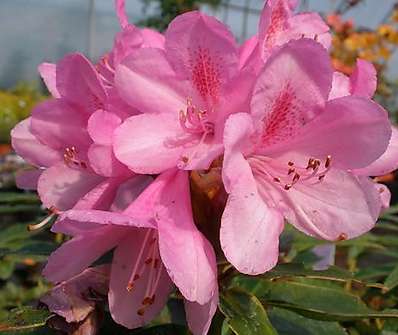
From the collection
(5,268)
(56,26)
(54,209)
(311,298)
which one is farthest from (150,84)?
(56,26)

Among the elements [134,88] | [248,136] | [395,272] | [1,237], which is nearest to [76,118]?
[134,88]

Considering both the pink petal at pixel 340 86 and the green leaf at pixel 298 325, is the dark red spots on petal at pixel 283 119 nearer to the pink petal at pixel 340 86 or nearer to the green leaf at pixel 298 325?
the pink petal at pixel 340 86

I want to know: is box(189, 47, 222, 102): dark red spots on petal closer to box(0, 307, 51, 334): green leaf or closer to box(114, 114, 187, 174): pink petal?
box(114, 114, 187, 174): pink petal

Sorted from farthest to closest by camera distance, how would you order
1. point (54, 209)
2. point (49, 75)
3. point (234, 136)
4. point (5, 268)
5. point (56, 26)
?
1. point (56, 26)
2. point (5, 268)
3. point (49, 75)
4. point (54, 209)
5. point (234, 136)

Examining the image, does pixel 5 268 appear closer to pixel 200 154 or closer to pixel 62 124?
pixel 62 124

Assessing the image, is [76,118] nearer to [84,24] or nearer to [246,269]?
[246,269]

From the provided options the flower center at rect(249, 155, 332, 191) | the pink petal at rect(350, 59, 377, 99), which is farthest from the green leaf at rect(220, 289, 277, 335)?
the pink petal at rect(350, 59, 377, 99)

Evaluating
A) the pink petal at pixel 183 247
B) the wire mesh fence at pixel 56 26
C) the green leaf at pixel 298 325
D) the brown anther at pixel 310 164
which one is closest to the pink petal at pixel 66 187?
the pink petal at pixel 183 247

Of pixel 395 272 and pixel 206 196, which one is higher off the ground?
pixel 206 196
